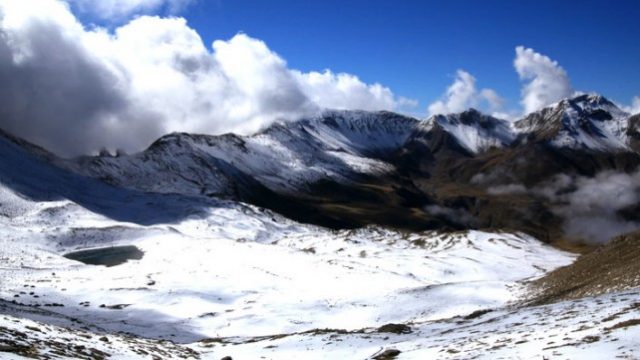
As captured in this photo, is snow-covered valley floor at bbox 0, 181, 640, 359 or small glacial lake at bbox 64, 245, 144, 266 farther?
small glacial lake at bbox 64, 245, 144, 266

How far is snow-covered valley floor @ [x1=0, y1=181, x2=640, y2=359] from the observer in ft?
87.3

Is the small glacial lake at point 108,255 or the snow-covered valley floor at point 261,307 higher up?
the small glacial lake at point 108,255

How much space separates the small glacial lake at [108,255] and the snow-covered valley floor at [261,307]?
278 centimetres

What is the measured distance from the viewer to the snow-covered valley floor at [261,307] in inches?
1048

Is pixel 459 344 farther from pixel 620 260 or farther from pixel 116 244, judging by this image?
pixel 116 244

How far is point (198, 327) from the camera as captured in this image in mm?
52094

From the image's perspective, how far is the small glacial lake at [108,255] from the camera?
115938 millimetres

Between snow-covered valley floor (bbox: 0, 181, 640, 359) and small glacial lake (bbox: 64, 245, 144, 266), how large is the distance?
278cm

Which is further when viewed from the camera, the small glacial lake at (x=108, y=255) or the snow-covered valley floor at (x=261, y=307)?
the small glacial lake at (x=108, y=255)

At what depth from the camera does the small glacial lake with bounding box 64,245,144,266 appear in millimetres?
115938

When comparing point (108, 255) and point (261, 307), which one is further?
point (108, 255)

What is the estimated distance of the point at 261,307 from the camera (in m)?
59.6

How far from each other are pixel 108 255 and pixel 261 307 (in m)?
74.6

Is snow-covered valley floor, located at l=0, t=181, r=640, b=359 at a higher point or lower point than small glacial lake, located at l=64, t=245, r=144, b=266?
lower
